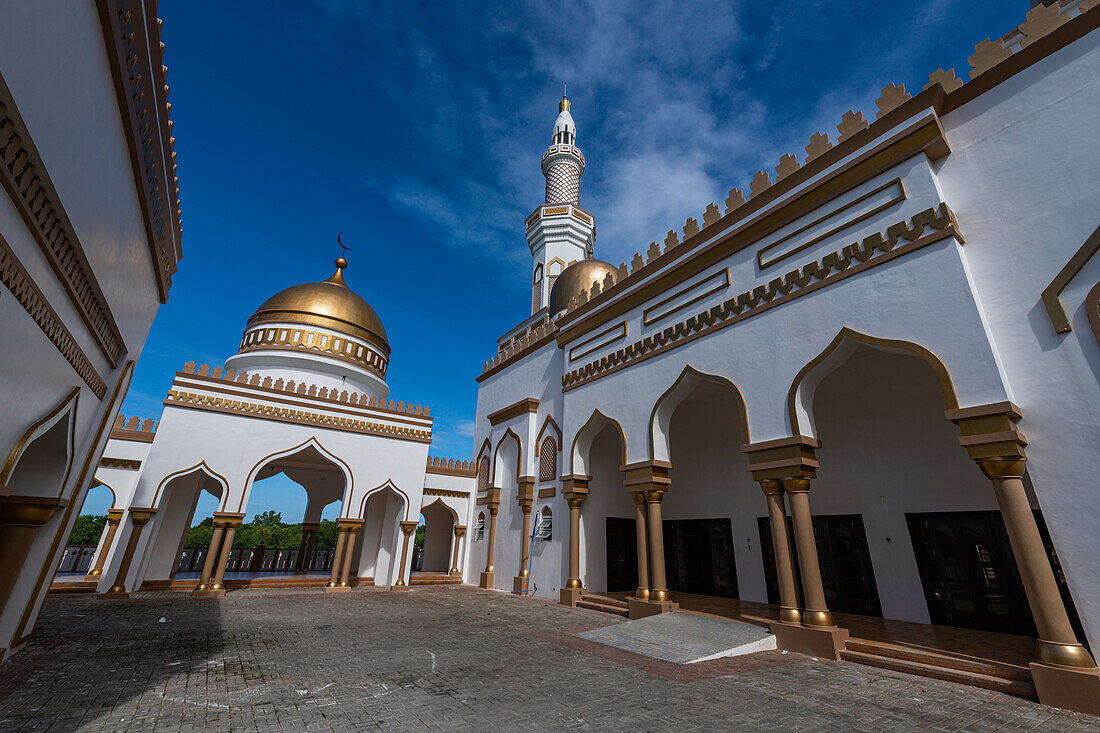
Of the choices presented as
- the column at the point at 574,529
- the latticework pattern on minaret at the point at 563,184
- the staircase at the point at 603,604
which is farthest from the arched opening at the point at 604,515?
the latticework pattern on minaret at the point at 563,184

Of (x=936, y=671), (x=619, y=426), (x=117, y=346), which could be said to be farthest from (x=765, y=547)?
(x=117, y=346)

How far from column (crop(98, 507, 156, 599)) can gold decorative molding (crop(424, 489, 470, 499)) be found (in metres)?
7.25

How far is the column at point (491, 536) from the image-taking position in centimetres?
1428

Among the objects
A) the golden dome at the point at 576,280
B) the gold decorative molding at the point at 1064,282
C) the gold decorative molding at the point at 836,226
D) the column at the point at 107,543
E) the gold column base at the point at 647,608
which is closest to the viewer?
the gold decorative molding at the point at 1064,282

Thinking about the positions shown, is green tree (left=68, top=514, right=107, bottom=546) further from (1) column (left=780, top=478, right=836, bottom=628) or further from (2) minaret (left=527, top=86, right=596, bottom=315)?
(1) column (left=780, top=478, right=836, bottom=628)

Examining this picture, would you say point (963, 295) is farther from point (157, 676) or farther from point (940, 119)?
point (157, 676)

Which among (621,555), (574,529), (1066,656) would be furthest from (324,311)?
(1066,656)

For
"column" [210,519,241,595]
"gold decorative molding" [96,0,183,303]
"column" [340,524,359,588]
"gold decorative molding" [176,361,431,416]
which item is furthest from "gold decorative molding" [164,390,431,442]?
"gold decorative molding" [96,0,183,303]

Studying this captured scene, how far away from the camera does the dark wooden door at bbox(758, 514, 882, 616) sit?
8.57 metres

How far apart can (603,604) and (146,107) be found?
10422mm

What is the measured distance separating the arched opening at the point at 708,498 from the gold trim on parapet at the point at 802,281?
1.16 metres

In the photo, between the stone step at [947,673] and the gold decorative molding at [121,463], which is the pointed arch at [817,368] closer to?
the stone step at [947,673]

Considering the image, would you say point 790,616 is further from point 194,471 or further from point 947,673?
point 194,471

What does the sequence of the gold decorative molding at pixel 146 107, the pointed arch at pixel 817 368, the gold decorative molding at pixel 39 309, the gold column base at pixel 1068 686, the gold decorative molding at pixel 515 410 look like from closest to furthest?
1. the gold decorative molding at pixel 39 309
2. the gold decorative molding at pixel 146 107
3. the gold column base at pixel 1068 686
4. the pointed arch at pixel 817 368
5. the gold decorative molding at pixel 515 410
